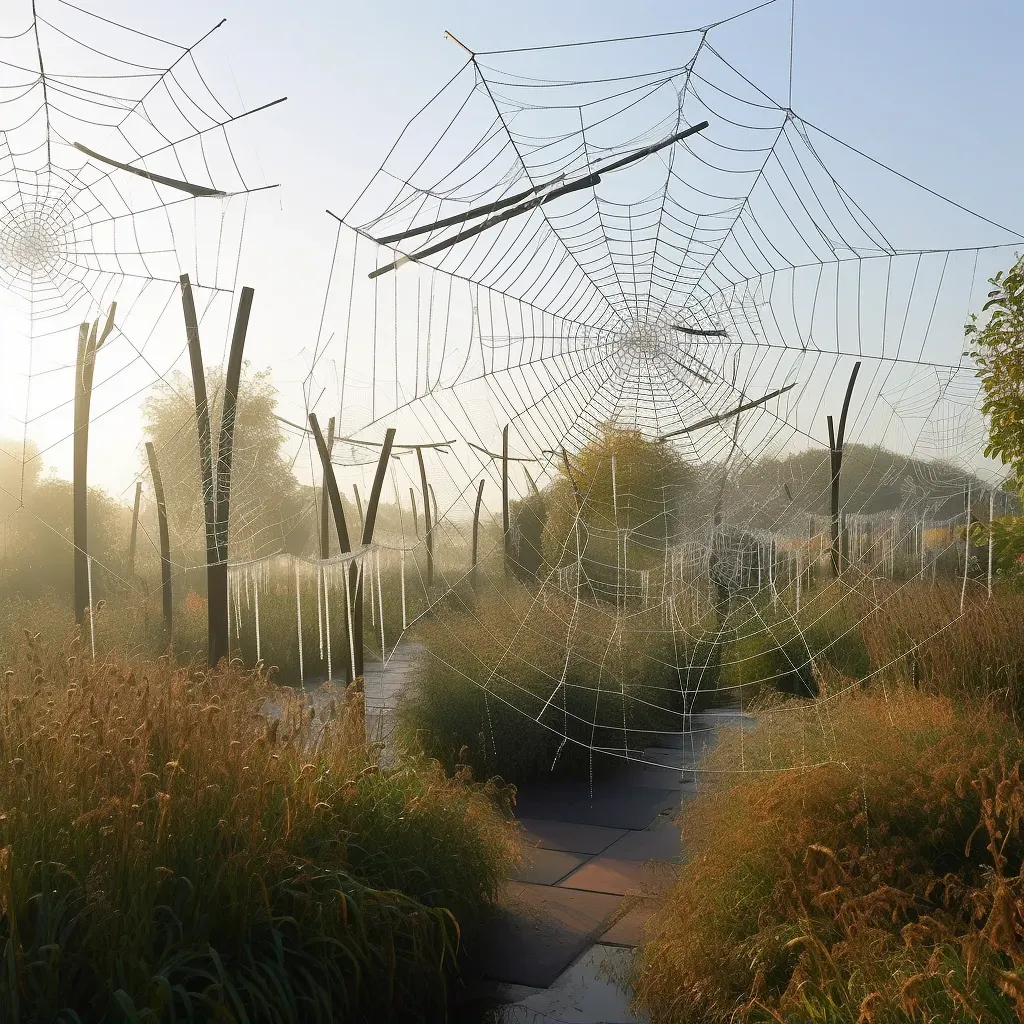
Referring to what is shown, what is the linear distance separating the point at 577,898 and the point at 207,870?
1.98 meters

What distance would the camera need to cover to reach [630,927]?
13.0 ft

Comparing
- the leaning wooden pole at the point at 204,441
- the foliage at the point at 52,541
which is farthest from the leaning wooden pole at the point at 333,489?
the foliage at the point at 52,541

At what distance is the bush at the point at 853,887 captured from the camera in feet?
7.83

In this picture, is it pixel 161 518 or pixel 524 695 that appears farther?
pixel 161 518

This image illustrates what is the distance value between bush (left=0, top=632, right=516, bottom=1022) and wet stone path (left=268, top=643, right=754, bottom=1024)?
21 centimetres

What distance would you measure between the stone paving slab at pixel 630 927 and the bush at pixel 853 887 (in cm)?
31

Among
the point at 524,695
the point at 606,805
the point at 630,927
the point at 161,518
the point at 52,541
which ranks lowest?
the point at 606,805

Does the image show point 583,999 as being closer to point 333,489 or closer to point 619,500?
point 333,489

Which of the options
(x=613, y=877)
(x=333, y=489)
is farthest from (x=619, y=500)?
(x=613, y=877)

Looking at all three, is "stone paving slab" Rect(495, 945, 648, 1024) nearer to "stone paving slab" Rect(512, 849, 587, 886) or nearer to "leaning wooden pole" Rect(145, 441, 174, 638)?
"stone paving slab" Rect(512, 849, 587, 886)

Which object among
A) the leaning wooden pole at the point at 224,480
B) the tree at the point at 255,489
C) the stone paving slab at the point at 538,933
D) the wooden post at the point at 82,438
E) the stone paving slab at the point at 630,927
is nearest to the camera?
the stone paving slab at the point at 538,933

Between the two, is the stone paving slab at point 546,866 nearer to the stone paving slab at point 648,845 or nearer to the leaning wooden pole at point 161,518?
the stone paving slab at point 648,845

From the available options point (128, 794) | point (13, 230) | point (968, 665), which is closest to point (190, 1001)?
point (128, 794)

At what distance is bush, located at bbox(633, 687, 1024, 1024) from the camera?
2387 millimetres
